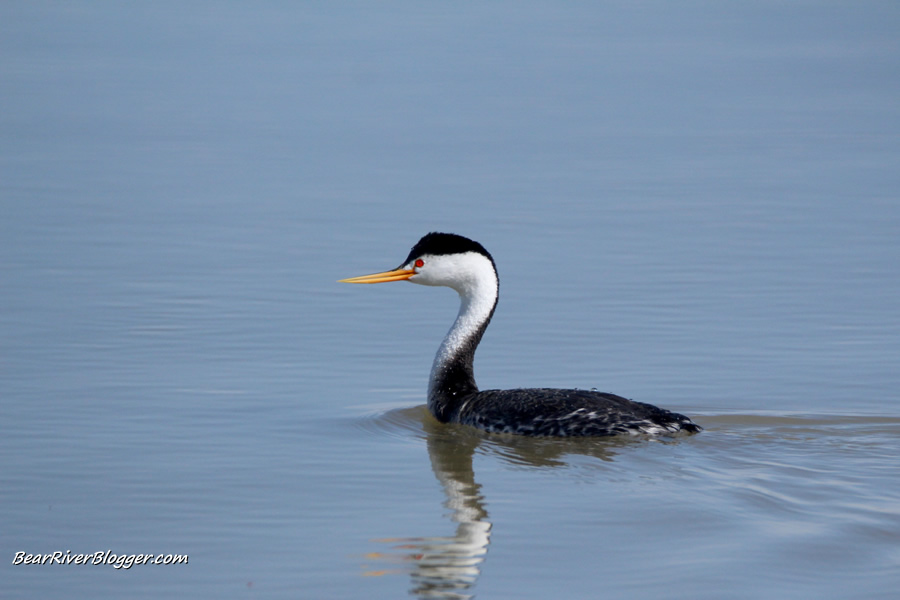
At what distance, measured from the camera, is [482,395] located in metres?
9.87

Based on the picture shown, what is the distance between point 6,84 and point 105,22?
9013mm

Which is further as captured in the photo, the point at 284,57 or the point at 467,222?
the point at 284,57

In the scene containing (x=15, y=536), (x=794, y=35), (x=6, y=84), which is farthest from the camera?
(x=794, y=35)

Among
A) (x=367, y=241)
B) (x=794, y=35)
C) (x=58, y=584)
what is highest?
(x=794, y=35)

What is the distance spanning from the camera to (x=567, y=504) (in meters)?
7.89

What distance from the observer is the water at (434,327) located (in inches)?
281

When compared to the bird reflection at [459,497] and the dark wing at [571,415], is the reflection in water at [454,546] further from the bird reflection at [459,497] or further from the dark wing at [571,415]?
the dark wing at [571,415]

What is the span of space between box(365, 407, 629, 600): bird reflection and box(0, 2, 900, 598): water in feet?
0.12

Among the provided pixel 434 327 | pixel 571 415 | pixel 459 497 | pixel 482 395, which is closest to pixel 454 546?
pixel 459 497

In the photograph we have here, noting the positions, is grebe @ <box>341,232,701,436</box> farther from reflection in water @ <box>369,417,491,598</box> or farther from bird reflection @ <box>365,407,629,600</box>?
reflection in water @ <box>369,417,491,598</box>

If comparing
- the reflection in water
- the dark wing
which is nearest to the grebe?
the dark wing

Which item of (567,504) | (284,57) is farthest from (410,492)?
(284,57)

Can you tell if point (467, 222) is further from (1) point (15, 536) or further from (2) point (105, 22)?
(2) point (105, 22)

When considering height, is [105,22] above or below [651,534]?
above
